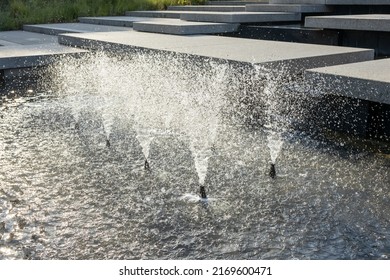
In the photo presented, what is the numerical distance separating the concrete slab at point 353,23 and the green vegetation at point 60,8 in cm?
831

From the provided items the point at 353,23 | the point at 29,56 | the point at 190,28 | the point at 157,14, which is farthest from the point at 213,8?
the point at 29,56

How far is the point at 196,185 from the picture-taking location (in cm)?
390

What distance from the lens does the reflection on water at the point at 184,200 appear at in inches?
118

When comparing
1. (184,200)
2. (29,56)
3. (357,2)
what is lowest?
(184,200)

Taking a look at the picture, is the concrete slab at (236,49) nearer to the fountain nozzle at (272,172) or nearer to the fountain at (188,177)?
the fountain at (188,177)

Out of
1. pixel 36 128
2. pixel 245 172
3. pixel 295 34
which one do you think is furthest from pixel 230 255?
pixel 295 34

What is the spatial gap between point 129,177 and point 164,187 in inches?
14.0

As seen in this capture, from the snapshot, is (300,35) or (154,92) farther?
(300,35)

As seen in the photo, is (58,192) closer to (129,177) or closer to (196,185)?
(129,177)

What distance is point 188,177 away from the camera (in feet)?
13.3

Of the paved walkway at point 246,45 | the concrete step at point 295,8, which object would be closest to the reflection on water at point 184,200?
the paved walkway at point 246,45

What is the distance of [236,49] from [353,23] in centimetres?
212

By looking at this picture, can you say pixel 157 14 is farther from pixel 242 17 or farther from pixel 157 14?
pixel 242 17

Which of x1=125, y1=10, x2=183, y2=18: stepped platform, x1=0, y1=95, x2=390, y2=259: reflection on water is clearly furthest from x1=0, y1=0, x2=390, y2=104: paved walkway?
x1=125, y1=10, x2=183, y2=18: stepped platform
